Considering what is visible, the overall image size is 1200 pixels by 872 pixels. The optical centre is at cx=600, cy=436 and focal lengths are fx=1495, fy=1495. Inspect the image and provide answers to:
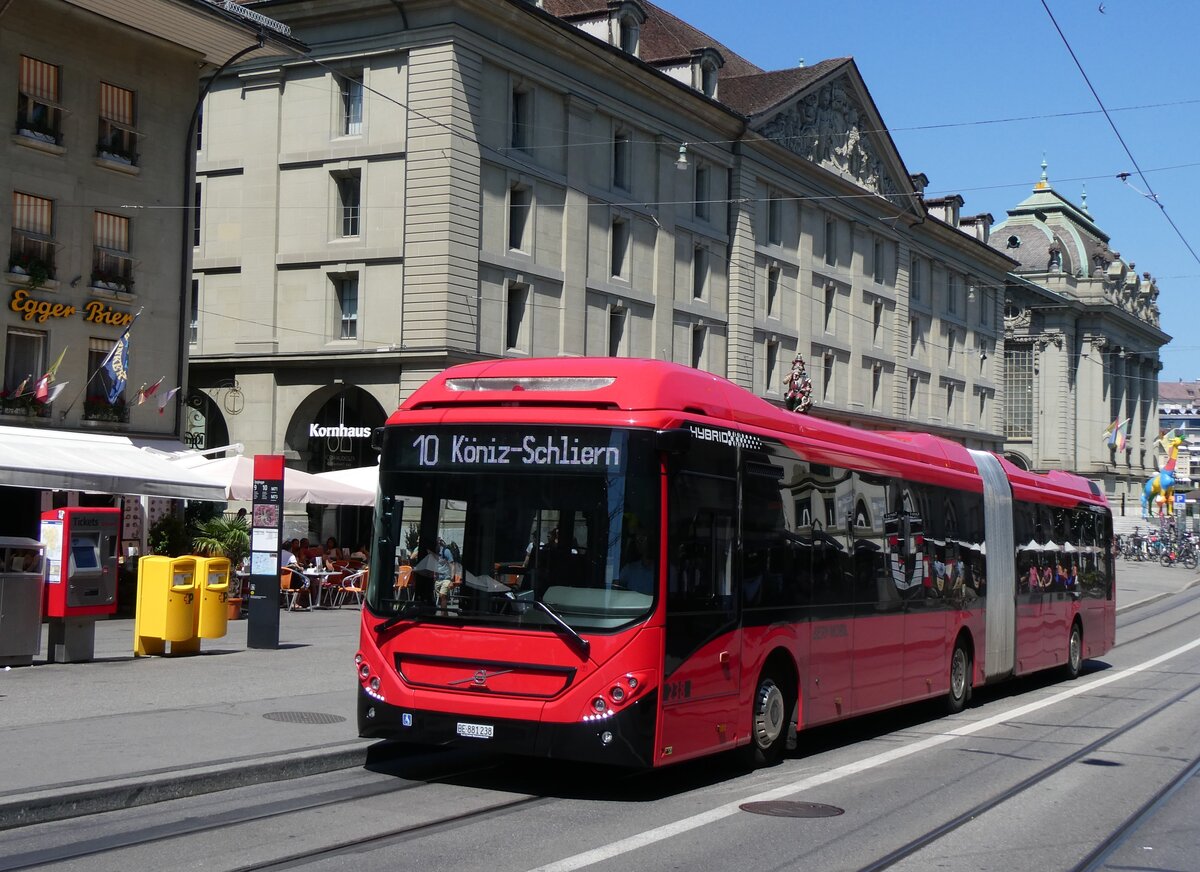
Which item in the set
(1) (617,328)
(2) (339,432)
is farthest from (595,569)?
(1) (617,328)

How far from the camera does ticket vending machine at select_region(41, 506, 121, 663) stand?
1652 centimetres

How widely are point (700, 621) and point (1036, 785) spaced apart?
3.21 m

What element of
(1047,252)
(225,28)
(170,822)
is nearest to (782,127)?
(225,28)

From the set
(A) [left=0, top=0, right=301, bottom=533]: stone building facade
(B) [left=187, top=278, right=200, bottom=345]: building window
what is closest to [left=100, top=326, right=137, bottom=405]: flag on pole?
(A) [left=0, top=0, right=301, bottom=533]: stone building facade

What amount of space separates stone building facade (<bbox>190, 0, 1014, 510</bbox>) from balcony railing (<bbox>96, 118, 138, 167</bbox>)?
29.4 ft

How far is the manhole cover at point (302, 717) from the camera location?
13094mm

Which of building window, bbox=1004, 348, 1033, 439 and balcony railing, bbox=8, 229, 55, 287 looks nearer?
balcony railing, bbox=8, 229, 55, 287

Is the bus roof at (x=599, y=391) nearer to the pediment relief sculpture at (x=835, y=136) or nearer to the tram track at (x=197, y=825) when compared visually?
the tram track at (x=197, y=825)

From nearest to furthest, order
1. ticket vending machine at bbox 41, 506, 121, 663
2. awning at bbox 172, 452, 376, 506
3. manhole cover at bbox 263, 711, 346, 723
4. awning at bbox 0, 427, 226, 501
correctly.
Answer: manhole cover at bbox 263, 711, 346, 723, ticket vending machine at bbox 41, 506, 121, 663, awning at bbox 0, 427, 226, 501, awning at bbox 172, 452, 376, 506

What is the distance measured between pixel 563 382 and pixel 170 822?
3.94 m

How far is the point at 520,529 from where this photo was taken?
10281 mm

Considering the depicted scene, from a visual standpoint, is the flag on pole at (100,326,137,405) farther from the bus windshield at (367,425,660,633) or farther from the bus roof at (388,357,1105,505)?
the bus windshield at (367,425,660,633)

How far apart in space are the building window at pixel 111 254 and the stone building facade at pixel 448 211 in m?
8.97

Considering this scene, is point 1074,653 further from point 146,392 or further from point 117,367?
point 146,392
